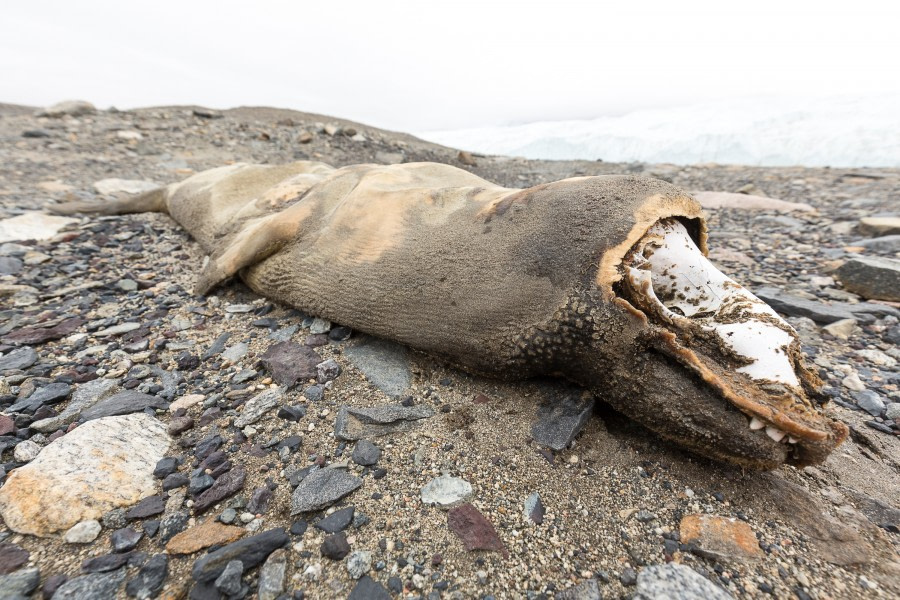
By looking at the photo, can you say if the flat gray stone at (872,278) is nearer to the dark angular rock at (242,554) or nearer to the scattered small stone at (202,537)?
the dark angular rock at (242,554)

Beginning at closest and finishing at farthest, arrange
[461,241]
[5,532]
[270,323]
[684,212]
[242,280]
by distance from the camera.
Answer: [5,532] → [684,212] → [461,241] → [270,323] → [242,280]

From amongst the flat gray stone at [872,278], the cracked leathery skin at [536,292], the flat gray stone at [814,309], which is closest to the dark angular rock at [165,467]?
the cracked leathery skin at [536,292]

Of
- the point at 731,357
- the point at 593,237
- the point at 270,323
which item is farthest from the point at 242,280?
the point at 731,357

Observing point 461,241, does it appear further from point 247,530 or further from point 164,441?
point 164,441

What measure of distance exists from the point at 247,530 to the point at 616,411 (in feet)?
5.24

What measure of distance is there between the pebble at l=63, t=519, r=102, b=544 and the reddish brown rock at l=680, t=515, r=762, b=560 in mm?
2071

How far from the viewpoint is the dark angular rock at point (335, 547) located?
1436mm

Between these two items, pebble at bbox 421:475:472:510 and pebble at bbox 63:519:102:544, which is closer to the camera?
pebble at bbox 63:519:102:544

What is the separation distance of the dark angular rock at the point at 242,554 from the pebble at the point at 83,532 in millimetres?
415

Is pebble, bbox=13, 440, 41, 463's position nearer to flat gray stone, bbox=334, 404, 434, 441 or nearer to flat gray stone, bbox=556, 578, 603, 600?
flat gray stone, bbox=334, 404, 434, 441

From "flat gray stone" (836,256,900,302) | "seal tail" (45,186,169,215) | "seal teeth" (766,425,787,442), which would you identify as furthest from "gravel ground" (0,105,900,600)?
"seal tail" (45,186,169,215)

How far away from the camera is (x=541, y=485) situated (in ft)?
5.56

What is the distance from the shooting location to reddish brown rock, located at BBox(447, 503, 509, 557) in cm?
148

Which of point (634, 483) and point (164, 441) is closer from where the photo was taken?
point (634, 483)
